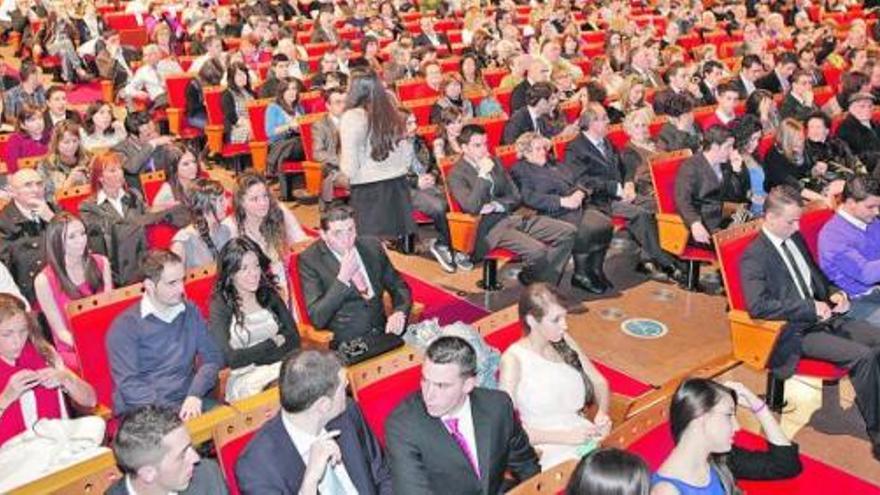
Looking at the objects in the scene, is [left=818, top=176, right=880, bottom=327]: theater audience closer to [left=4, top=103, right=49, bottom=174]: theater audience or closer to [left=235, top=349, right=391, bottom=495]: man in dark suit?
[left=235, top=349, right=391, bottom=495]: man in dark suit

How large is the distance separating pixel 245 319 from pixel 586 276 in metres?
2.82

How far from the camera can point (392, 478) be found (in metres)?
3.00

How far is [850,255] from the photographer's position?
487 cm

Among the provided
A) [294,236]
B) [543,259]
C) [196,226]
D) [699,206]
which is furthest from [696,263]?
[196,226]

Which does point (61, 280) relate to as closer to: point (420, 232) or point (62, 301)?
point (62, 301)

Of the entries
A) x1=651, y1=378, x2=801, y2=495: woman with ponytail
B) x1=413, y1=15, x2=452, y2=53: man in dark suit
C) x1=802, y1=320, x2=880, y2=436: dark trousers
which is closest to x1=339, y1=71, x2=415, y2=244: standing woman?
x1=802, y1=320, x2=880, y2=436: dark trousers

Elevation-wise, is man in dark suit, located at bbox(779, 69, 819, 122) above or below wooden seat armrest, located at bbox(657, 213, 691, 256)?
above

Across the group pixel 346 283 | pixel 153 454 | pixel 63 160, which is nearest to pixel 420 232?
pixel 63 160

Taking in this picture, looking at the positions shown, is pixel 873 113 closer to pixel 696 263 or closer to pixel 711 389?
pixel 696 263

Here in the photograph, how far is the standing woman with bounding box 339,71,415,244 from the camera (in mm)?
5391

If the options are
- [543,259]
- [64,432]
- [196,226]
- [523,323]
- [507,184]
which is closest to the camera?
[64,432]

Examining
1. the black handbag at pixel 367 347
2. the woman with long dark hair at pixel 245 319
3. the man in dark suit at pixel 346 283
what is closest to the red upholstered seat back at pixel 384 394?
the black handbag at pixel 367 347

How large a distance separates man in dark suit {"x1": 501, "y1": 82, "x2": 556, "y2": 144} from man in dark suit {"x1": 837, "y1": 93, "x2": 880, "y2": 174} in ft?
7.61

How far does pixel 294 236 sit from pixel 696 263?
2.61m
